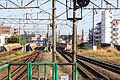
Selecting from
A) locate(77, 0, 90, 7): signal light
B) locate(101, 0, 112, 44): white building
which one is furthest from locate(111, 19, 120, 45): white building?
locate(77, 0, 90, 7): signal light

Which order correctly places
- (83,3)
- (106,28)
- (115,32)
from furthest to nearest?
(106,28)
(115,32)
(83,3)

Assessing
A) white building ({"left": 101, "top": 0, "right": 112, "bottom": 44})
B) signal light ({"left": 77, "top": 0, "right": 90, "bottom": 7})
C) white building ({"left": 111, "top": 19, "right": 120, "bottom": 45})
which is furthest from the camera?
white building ({"left": 101, "top": 0, "right": 112, "bottom": 44})

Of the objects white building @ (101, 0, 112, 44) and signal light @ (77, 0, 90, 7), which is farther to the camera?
white building @ (101, 0, 112, 44)

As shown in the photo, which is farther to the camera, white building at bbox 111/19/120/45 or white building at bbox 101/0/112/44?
white building at bbox 101/0/112/44

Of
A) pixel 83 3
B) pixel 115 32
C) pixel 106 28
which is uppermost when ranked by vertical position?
pixel 106 28

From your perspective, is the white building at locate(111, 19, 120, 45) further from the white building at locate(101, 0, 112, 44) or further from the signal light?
the signal light

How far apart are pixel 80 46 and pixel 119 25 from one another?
215 ft

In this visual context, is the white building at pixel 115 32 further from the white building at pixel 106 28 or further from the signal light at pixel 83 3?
the signal light at pixel 83 3

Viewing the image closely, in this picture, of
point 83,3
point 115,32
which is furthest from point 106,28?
point 83,3

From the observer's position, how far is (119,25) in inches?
6058

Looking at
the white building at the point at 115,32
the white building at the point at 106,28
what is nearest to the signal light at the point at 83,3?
the white building at the point at 115,32

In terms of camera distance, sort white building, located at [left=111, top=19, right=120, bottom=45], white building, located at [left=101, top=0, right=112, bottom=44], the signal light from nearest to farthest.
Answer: the signal light → white building, located at [left=111, top=19, right=120, bottom=45] → white building, located at [left=101, top=0, right=112, bottom=44]

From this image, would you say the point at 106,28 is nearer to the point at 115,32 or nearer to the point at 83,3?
the point at 115,32

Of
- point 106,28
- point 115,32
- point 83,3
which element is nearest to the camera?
point 83,3
